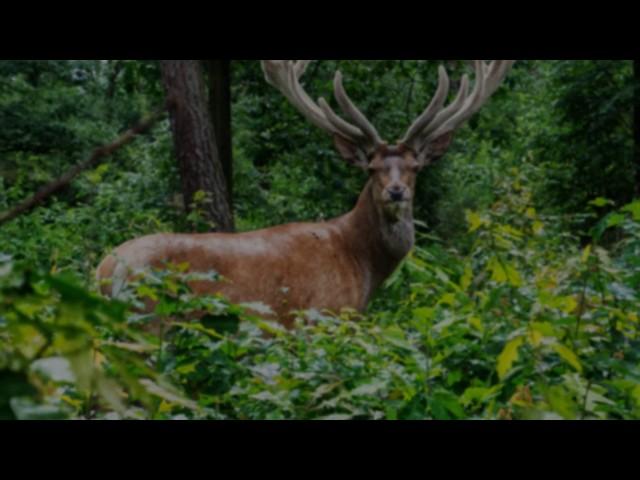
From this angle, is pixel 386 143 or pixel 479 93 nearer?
pixel 386 143

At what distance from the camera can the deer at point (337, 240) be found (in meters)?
7.70

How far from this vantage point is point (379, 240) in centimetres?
897

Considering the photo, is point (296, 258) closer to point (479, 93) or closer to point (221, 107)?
point (479, 93)

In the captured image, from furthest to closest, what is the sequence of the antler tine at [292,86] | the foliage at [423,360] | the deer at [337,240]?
the antler tine at [292,86]
the deer at [337,240]
the foliage at [423,360]

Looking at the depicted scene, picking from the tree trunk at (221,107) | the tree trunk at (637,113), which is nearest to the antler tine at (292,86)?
the tree trunk at (221,107)

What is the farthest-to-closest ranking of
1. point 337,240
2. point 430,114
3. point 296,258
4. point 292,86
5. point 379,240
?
point 292,86
point 430,114
point 379,240
point 337,240
point 296,258

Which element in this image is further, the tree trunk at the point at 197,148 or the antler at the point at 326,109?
the tree trunk at the point at 197,148

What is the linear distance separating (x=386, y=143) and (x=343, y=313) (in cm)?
372

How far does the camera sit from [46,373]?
0.98 meters

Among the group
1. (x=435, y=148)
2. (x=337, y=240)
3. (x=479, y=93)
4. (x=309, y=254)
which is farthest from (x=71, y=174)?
(x=479, y=93)

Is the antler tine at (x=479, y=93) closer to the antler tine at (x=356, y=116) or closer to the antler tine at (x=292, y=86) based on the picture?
the antler tine at (x=356, y=116)
